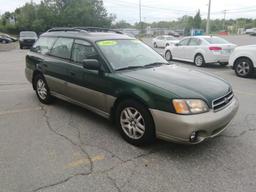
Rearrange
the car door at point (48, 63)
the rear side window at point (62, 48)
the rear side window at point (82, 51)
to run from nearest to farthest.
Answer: the rear side window at point (82, 51), the rear side window at point (62, 48), the car door at point (48, 63)

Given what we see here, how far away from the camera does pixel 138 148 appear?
3533 millimetres

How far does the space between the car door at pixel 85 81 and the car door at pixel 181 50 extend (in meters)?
9.04

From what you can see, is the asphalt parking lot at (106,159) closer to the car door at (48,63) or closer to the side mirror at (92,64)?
the car door at (48,63)

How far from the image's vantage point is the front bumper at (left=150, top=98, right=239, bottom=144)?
119 inches

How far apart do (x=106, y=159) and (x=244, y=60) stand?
7549 millimetres

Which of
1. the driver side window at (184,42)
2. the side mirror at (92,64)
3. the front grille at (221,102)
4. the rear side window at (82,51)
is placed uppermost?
the rear side window at (82,51)

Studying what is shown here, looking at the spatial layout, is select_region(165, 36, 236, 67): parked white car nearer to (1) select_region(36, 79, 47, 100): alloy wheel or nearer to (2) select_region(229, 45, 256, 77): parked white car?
(2) select_region(229, 45, 256, 77): parked white car

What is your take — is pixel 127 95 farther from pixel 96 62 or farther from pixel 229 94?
pixel 229 94

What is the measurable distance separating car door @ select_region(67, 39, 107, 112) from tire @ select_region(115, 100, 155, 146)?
1.36 ft

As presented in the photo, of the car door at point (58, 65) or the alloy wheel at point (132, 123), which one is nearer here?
the alloy wheel at point (132, 123)

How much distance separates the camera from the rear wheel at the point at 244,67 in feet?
28.7

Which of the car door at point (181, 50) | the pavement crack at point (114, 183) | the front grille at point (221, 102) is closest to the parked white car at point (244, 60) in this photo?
the car door at point (181, 50)

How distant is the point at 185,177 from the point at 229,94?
5.08ft

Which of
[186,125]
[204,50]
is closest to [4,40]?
[204,50]
